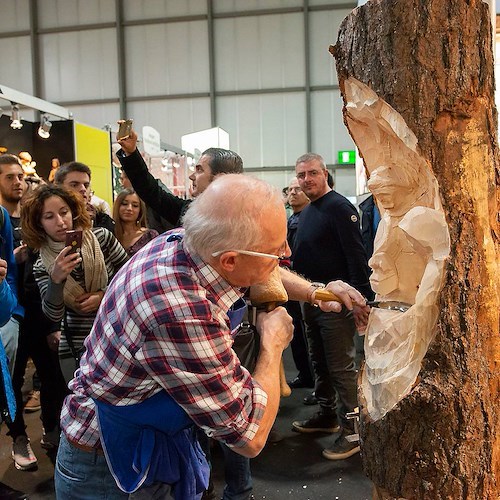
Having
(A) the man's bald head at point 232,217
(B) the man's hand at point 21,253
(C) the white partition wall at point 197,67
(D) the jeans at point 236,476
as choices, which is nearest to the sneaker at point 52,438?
(B) the man's hand at point 21,253

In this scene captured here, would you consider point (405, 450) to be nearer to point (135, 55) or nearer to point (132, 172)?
point (132, 172)

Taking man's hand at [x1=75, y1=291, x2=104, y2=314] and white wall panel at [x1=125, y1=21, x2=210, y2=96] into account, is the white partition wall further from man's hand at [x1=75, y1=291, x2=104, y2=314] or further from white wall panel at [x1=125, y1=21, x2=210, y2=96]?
man's hand at [x1=75, y1=291, x2=104, y2=314]

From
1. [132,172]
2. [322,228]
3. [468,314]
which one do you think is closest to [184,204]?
[132,172]

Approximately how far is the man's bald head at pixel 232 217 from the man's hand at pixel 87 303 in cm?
Result: 120

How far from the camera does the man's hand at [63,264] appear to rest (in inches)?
72.5

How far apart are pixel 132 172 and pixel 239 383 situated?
4.63 ft

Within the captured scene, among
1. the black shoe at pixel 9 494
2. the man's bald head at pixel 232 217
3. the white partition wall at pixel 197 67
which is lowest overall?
the black shoe at pixel 9 494

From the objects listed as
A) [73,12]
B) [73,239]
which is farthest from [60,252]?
[73,12]

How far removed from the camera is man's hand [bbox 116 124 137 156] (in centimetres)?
202

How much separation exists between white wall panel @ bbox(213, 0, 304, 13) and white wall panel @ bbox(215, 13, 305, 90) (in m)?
0.17

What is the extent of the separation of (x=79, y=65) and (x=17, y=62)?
1.21m

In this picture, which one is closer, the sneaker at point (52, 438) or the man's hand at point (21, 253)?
the man's hand at point (21, 253)

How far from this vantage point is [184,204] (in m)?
2.24

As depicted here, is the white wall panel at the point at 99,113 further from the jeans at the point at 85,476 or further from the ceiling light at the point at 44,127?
the jeans at the point at 85,476
